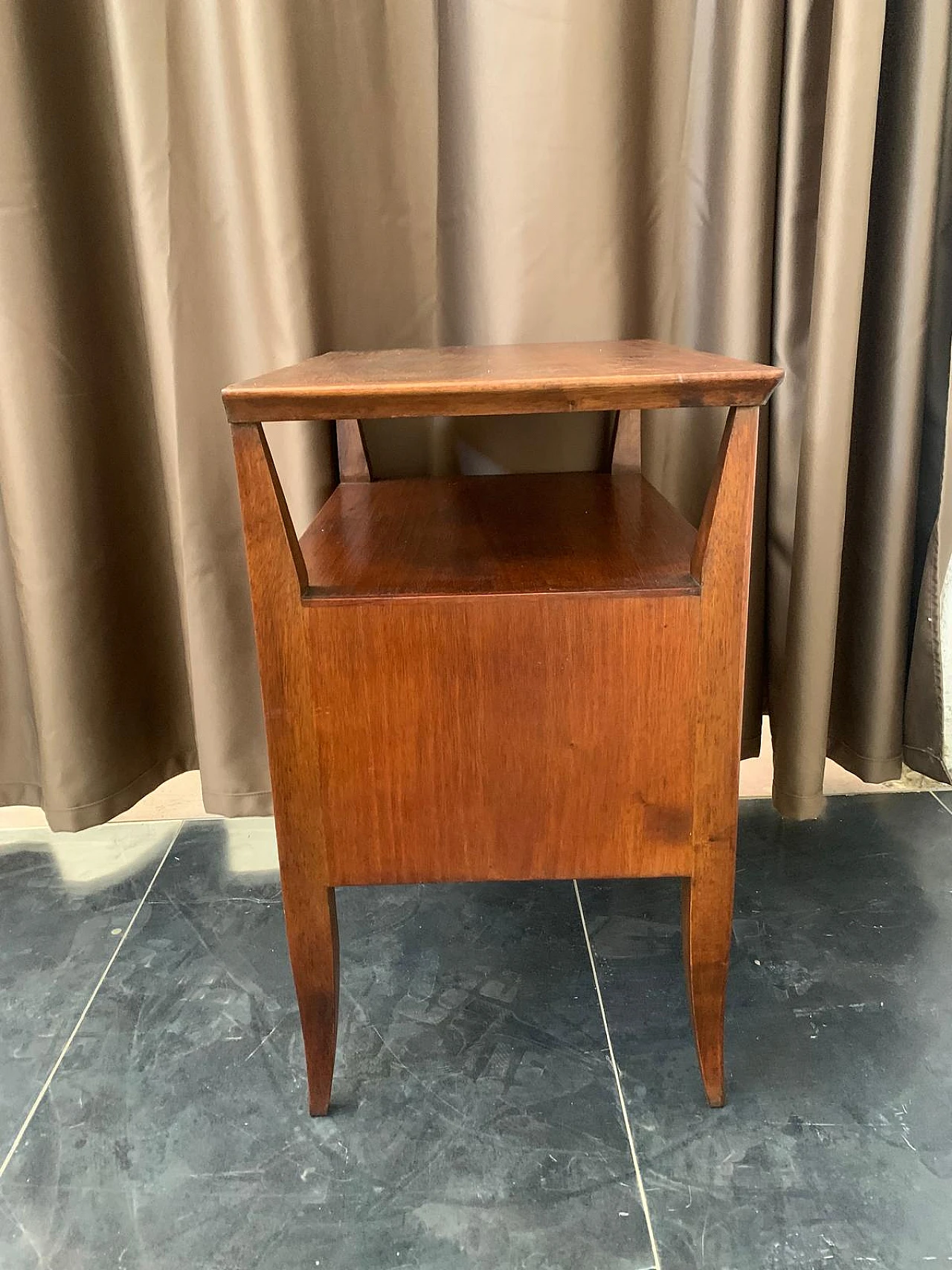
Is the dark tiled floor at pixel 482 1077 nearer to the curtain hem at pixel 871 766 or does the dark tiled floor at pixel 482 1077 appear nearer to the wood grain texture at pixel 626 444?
the curtain hem at pixel 871 766

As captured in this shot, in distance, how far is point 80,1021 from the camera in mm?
951

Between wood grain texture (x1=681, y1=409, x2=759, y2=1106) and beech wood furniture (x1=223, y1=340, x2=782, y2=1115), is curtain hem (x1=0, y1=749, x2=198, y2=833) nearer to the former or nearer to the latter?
beech wood furniture (x1=223, y1=340, x2=782, y2=1115)

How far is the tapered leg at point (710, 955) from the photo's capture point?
752mm

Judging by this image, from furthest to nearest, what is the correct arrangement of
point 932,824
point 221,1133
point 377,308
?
point 932,824 < point 377,308 < point 221,1133

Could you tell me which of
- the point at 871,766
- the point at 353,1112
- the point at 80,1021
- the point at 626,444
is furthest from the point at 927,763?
the point at 80,1021

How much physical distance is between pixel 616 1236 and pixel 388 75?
118cm

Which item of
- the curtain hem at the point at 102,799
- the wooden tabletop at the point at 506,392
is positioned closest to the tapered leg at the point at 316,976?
the wooden tabletop at the point at 506,392

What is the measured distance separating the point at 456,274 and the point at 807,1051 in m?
0.94

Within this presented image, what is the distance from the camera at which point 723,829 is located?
0.74 m

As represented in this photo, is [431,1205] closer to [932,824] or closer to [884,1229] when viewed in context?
[884,1229]

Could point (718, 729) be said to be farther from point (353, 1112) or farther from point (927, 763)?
point (927, 763)

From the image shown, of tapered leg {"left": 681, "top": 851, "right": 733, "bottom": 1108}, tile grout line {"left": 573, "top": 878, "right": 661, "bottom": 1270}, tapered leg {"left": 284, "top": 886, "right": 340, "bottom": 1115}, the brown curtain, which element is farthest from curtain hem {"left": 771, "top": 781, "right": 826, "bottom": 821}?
tapered leg {"left": 284, "top": 886, "right": 340, "bottom": 1115}

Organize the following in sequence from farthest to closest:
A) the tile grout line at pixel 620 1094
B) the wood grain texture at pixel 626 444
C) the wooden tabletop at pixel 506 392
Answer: the wood grain texture at pixel 626 444 → the tile grout line at pixel 620 1094 → the wooden tabletop at pixel 506 392

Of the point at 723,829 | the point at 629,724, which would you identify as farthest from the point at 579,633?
the point at 723,829
